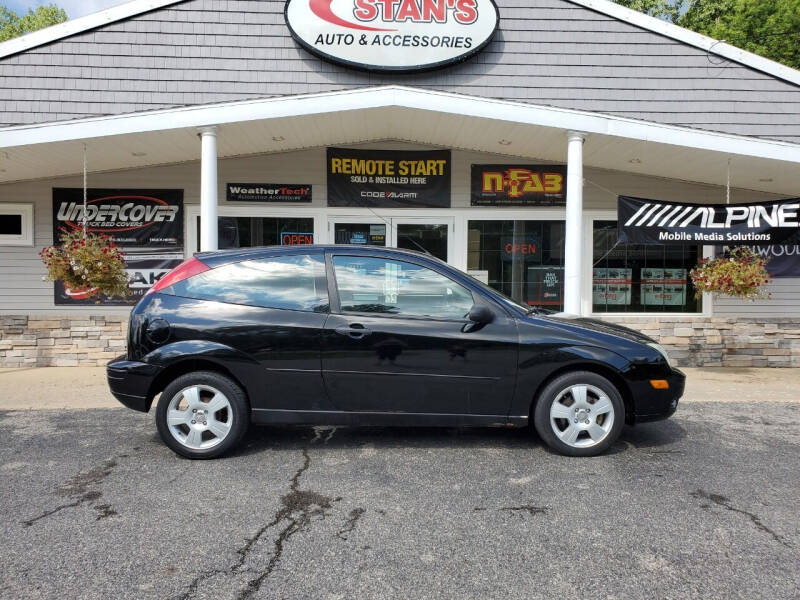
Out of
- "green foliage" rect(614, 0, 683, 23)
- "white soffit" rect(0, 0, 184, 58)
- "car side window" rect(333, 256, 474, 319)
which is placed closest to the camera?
"car side window" rect(333, 256, 474, 319)

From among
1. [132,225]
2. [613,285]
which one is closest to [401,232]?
[613,285]

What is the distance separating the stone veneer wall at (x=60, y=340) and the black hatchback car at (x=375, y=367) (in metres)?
4.82

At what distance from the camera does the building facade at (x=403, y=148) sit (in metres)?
7.45

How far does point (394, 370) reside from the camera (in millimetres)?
4359

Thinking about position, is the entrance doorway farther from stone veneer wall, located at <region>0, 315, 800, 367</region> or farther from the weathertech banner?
stone veneer wall, located at <region>0, 315, 800, 367</region>

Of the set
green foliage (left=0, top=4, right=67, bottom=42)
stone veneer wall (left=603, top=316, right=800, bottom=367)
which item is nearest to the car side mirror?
stone veneer wall (left=603, top=316, right=800, bottom=367)

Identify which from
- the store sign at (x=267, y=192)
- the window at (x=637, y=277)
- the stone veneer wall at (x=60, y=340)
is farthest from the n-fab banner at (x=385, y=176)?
the stone veneer wall at (x=60, y=340)

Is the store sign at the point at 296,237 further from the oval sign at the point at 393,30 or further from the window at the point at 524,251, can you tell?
the oval sign at the point at 393,30

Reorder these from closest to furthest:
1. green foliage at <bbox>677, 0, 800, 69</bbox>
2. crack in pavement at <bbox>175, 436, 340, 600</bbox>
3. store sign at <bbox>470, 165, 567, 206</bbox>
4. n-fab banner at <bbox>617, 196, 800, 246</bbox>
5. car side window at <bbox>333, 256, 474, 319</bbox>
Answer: crack in pavement at <bbox>175, 436, 340, 600</bbox> → car side window at <bbox>333, 256, 474, 319</bbox> → n-fab banner at <bbox>617, 196, 800, 246</bbox> → store sign at <bbox>470, 165, 567, 206</bbox> → green foliage at <bbox>677, 0, 800, 69</bbox>

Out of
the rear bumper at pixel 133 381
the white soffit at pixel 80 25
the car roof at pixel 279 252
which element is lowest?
the rear bumper at pixel 133 381

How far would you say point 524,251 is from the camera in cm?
958

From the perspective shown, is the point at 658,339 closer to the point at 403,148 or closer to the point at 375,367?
the point at 403,148

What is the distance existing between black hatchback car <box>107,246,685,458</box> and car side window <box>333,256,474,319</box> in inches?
0.5

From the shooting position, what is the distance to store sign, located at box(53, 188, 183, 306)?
9.20m
